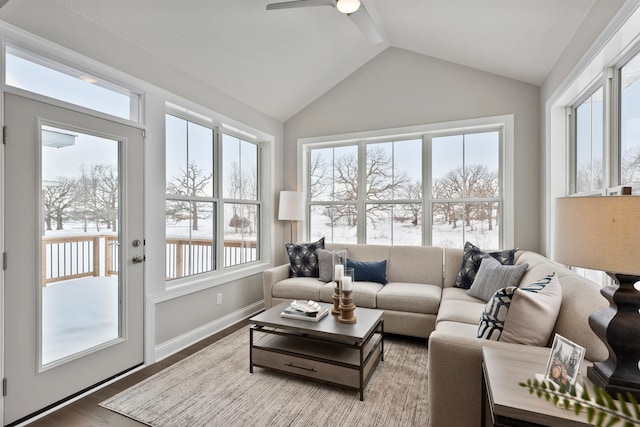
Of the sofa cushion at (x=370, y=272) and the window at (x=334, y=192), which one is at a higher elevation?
the window at (x=334, y=192)

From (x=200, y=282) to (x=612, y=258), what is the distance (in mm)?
3191

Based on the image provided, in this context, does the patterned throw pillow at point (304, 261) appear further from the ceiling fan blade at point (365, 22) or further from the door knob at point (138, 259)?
the ceiling fan blade at point (365, 22)

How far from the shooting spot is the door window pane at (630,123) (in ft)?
6.35

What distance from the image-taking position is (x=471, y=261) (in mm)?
3357

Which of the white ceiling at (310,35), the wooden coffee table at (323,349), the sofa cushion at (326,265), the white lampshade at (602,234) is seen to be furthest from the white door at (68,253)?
the white lampshade at (602,234)

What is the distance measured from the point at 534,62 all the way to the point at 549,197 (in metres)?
1.30

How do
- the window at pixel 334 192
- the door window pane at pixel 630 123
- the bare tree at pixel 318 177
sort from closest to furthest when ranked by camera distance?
the door window pane at pixel 630 123, the window at pixel 334 192, the bare tree at pixel 318 177

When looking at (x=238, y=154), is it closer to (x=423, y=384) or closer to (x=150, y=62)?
(x=150, y=62)

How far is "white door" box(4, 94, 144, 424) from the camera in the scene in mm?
1961

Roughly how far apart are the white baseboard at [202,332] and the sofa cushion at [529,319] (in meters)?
2.70

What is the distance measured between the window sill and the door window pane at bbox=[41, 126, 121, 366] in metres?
0.43

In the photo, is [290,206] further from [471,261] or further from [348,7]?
[348,7]

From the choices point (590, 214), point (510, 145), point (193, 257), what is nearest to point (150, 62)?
point (193, 257)

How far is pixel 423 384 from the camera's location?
2.41 meters
